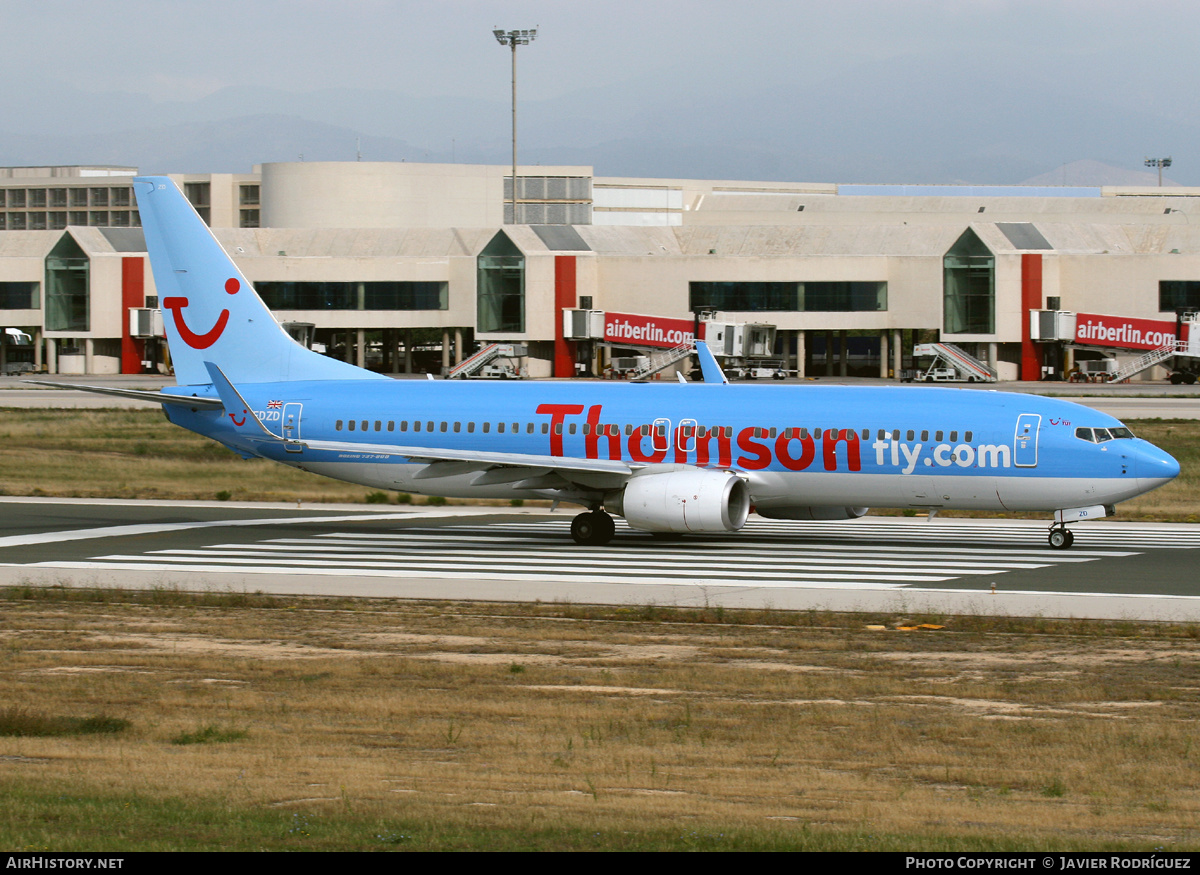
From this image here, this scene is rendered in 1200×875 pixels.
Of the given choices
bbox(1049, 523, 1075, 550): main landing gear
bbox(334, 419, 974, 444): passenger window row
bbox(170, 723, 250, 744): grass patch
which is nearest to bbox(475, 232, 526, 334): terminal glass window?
bbox(334, 419, 974, 444): passenger window row

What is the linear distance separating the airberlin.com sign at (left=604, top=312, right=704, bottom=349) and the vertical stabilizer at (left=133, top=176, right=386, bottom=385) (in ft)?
272

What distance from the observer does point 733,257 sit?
Result: 123 metres

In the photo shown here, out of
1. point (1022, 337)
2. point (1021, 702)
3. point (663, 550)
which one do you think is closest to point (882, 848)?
point (1021, 702)

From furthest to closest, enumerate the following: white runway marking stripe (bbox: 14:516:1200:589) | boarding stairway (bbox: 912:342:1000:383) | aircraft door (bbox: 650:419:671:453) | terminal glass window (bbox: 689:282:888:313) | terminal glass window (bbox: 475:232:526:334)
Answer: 1. terminal glass window (bbox: 475:232:526:334)
2. terminal glass window (bbox: 689:282:888:313)
3. boarding stairway (bbox: 912:342:1000:383)
4. aircraft door (bbox: 650:419:671:453)
5. white runway marking stripe (bbox: 14:516:1200:589)

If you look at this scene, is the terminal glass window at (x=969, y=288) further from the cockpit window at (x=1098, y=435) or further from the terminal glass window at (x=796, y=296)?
the cockpit window at (x=1098, y=435)

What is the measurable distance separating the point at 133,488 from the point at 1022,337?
3255 inches

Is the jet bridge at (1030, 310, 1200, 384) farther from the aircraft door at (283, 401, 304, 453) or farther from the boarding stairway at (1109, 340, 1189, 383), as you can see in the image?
the aircraft door at (283, 401, 304, 453)

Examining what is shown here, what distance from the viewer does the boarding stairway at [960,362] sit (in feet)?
374

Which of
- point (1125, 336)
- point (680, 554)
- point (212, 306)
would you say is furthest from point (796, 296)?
point (680, 554)

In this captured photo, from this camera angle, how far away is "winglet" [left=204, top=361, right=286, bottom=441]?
120 ft

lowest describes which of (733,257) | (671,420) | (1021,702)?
(1021,702)

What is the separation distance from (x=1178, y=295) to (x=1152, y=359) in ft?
22.6

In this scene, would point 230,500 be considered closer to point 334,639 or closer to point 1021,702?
point 334,639

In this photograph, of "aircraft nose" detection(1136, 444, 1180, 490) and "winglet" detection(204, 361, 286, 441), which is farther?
"winglet" detection(204, 361, 286, 441)
